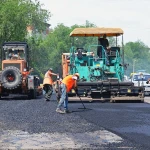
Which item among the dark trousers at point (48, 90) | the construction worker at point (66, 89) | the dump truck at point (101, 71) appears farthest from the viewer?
the dark trousers at point (48, 90)

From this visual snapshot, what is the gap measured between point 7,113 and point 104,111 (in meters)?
3.23

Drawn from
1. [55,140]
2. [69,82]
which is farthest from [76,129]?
[69,82]

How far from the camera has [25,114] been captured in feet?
53.6

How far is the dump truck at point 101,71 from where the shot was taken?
21.6 meters

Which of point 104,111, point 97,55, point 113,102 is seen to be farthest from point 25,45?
point 104,111

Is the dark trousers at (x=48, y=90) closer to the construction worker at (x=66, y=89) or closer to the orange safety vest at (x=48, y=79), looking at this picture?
the orange safety vest at (x=48, y=79)

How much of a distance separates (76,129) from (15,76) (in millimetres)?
12064

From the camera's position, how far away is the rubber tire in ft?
79.3

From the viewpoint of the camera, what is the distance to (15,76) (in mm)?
24156

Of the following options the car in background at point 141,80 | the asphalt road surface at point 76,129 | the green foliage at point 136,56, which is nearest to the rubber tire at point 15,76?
the asphalt road surface at point 76,129

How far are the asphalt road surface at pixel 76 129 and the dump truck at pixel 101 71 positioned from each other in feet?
10.8

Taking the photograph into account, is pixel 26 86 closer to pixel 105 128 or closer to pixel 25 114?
pixel 25 114

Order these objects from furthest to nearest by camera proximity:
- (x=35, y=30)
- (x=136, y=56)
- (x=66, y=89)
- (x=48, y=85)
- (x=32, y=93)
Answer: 1. (x=136, y=56)
2. (x=35, y=30)
3. (x=32, y=93)
4. (x=48, y=85)
5. (x=66, y=89)

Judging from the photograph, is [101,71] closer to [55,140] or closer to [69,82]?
[69,82]
